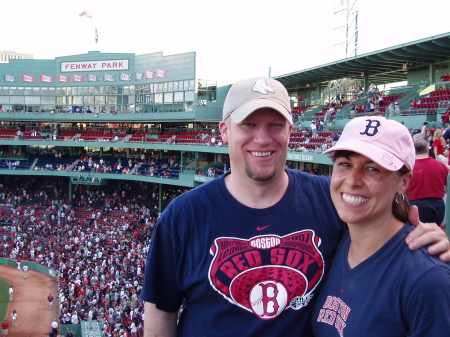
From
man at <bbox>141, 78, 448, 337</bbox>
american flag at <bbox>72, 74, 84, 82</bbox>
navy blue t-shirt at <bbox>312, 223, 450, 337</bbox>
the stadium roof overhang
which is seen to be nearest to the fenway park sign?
american flag at <bbox>72, 74, 84, 82</bbox>

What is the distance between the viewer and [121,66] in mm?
36406

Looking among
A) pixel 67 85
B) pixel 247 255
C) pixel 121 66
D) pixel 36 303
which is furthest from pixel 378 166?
pixel 67 85

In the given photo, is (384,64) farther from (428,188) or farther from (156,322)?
(156,322)

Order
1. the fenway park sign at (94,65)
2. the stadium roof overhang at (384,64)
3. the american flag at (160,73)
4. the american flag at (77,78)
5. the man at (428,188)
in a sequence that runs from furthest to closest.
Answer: the american flag at (77,78)
the fenway park sign at (94,65)
the american flag at (160,73)
the stadium roof overhang at (384,64)
the man at (428,188)

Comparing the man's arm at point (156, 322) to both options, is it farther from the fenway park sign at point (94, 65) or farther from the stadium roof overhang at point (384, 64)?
the fenway park sign at point (94, 65)

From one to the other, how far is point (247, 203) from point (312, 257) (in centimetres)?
52

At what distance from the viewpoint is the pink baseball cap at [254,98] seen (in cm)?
254

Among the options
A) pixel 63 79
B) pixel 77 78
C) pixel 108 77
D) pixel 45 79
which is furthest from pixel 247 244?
pixel 45 79

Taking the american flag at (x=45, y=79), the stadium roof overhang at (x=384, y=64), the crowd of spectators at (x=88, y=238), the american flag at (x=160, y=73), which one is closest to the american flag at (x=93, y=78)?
the american flag at (x=45, y=79)

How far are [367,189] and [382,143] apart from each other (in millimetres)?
256

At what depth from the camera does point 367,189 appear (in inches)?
89.4

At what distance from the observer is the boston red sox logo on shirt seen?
2537 mm

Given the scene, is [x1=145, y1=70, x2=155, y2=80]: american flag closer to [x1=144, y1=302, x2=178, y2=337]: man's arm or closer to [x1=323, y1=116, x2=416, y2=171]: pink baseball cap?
[x1=144, y1=302, x2=178, y2=337]: man's arm

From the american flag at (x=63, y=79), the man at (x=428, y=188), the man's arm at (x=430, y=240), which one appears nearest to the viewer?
the man's arm at (x=430, y=240)
